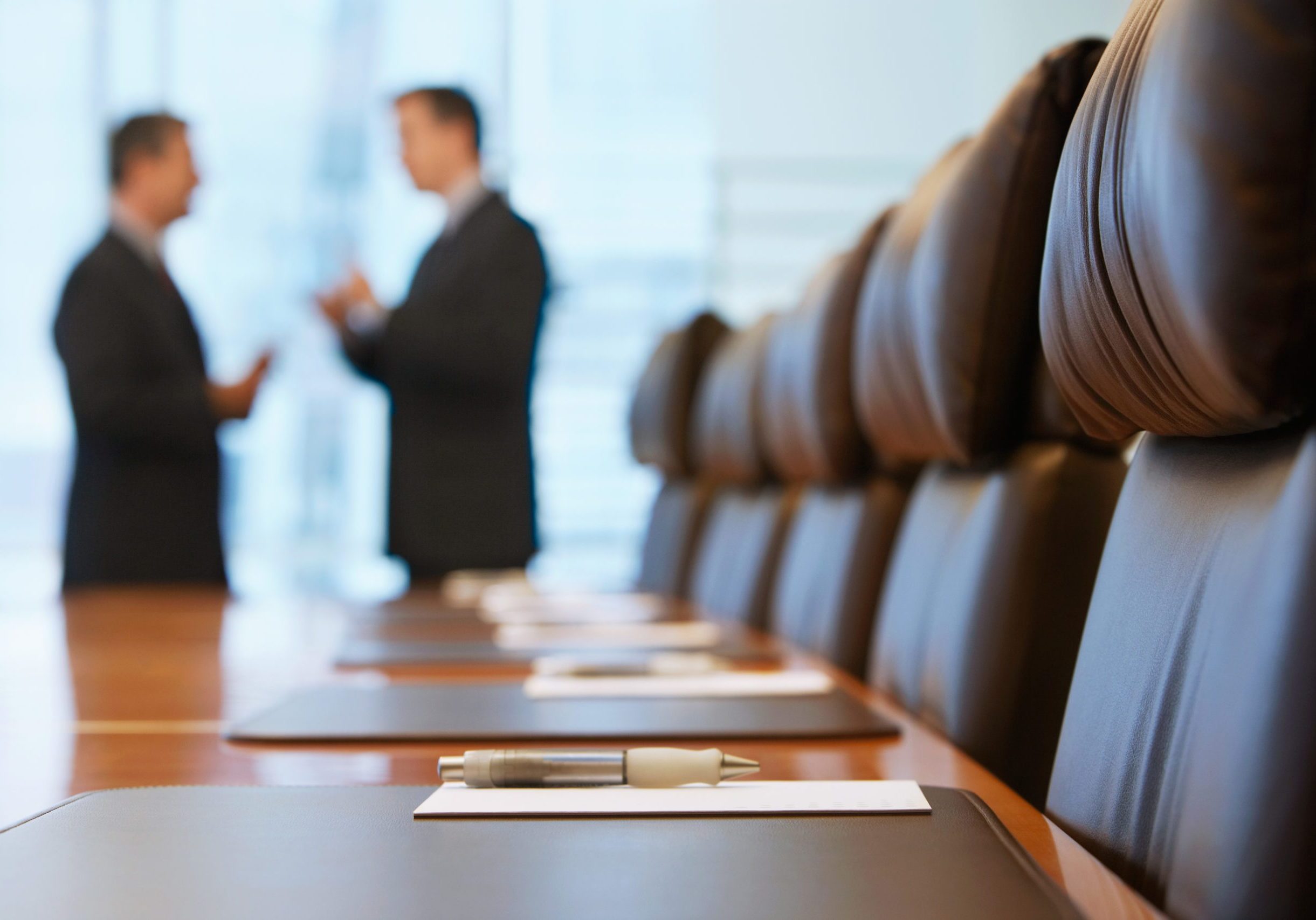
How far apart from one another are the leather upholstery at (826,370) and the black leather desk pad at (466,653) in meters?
0.29

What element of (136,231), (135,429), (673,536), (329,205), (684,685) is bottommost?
(673,536)

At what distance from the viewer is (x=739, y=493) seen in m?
2.32

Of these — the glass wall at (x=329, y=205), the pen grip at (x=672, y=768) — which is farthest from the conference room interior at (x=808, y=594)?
the glass wall at (x=329, y=205)

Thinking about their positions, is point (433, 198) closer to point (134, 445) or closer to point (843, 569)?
point (134, 445)

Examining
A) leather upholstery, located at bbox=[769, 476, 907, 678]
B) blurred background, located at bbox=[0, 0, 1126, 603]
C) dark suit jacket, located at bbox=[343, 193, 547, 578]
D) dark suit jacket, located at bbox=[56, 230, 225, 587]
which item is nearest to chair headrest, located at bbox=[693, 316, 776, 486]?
leather upholstery, located at bbox=[769, 476, 907, 678]

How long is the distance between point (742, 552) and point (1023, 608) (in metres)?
1.26

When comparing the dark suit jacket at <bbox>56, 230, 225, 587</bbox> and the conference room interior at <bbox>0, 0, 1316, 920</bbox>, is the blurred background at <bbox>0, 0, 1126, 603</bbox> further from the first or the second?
the dark suit jacket at <bbox>56, 230, 225, 587</bbox>

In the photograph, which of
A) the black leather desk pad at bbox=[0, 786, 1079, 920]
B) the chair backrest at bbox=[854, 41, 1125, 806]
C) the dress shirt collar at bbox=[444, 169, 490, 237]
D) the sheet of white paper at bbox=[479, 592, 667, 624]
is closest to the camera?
the black leather desk pad at bbox=[0, 786, 1079, 920]

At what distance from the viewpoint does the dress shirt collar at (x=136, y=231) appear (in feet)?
9.19

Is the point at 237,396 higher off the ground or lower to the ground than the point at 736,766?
higher

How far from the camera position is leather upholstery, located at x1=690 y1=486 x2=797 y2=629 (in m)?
1.92

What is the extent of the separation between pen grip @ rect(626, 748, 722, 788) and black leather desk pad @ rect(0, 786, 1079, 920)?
52mm

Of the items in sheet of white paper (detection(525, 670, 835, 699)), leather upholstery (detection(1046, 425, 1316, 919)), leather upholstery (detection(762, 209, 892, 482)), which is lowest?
sheet of white paper (detection(525, 670, 835, 699))

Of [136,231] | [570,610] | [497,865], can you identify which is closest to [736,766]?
[497,865]
